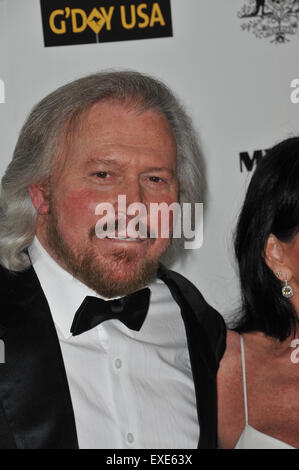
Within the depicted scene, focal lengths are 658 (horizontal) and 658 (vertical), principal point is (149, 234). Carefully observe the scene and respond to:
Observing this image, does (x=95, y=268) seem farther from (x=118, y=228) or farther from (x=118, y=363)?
(x=118, y=363)

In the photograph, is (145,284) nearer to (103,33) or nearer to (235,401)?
(235,401)

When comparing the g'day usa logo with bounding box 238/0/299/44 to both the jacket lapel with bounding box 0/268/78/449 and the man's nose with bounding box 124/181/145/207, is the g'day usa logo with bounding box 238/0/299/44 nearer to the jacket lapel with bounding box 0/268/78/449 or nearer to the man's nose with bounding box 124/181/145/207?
the man's nose with bounding box 124/181/145/207

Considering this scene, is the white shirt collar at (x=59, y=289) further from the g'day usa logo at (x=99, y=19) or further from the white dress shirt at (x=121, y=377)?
the g'day usa logo at (x=99, y=19)

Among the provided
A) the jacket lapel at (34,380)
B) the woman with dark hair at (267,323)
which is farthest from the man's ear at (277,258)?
the jacket lapel at (34,380)

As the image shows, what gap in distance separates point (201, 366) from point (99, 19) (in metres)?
1.21

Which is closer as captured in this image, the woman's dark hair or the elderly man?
the elderly man

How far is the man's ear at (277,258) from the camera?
1912 mm

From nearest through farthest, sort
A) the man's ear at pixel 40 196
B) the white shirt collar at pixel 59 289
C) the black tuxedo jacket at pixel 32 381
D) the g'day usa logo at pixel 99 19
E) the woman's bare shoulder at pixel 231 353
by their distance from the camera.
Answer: the black tuxedo jacket at pixel 32 381 < the white shirt collar at pixel 59 289 < the man's ear at pixel 40 196 < the woman's bare shoulder at pixel 231 353 < the g'day usa logo at pixel 99 19

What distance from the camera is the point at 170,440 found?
1.65 metres

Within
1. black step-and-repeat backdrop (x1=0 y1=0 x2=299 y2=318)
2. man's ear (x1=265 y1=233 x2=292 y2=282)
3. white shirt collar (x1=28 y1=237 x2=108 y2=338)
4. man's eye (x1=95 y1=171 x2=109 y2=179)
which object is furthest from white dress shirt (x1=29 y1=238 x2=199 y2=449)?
black step-and-repeat backdrop (x1=0 y1=0 x2=299 y2=318)

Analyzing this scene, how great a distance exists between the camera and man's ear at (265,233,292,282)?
1.91m

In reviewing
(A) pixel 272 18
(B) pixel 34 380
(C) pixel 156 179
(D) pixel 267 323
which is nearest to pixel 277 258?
(D) pixel 267 323

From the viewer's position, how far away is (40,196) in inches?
70.7

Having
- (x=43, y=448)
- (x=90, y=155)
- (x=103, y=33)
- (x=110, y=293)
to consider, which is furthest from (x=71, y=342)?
(x=103, y=33)
